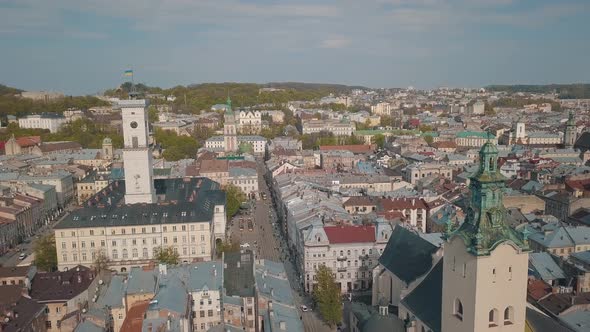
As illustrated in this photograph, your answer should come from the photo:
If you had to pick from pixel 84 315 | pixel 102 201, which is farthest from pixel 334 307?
pixel 102 201

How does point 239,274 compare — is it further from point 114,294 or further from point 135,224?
point 135,224

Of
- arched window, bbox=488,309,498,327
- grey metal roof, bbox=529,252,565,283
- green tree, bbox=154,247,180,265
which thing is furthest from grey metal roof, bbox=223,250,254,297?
grey metal roof, bbox=529,252,565,283

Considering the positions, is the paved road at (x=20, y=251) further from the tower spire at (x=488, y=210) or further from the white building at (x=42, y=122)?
the white building at (x=42, y=122)

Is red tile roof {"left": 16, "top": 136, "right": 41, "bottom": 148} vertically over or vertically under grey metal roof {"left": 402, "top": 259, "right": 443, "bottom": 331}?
over

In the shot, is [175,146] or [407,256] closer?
[407,256]

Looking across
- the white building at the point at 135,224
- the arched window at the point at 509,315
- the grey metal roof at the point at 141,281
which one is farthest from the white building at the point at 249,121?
the arched window at the point at 509,315

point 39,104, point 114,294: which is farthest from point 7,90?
point 114,294

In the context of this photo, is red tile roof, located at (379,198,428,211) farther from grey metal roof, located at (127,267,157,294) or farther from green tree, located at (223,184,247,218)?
Answer: grey metal roof, located at (127,267,157,294)
